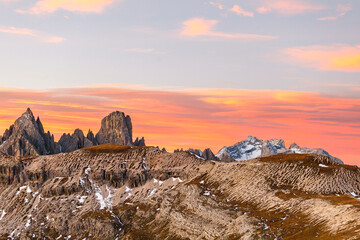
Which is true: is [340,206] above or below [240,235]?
above

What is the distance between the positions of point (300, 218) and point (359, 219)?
38265 millimetres

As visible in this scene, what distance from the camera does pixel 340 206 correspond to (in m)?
178

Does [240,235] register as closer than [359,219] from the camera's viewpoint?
No

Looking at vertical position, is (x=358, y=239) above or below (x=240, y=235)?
above

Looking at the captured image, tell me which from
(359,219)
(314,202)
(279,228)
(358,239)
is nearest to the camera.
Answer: (358,239)

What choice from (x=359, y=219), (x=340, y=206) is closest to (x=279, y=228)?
(x=340, y=206)

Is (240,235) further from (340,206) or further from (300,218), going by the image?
(340,206)

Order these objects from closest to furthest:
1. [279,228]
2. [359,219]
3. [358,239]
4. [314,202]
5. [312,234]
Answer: [358,239] < [359,219] < [312,234] < [279,228] < [314,202]

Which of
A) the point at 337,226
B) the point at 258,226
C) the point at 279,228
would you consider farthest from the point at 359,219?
the point at 258,226

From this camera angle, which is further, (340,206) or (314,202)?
(314,202)

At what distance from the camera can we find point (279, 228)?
185 metres

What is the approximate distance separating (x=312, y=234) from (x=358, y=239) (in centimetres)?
3318

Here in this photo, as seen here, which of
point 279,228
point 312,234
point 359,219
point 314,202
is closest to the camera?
point 359,219

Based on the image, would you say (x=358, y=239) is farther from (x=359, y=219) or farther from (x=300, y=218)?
(x=300, y=218)
